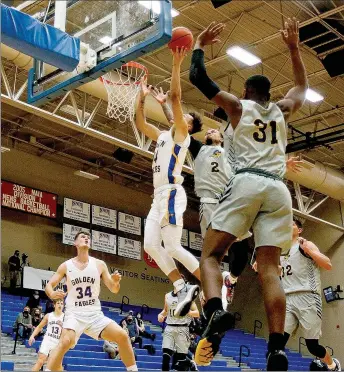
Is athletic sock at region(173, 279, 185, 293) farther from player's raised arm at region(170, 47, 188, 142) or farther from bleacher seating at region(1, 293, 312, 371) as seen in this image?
bleacher seating at region(1, 293, 312, 371)

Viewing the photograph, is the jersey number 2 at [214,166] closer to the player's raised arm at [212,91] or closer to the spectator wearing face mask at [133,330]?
the player's raised arm at [212,91]

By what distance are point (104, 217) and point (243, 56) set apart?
8.66 metres

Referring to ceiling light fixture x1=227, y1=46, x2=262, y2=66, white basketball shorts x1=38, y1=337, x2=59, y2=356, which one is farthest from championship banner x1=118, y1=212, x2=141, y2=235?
white basketball shorts x1=38, y1=337, x2=59, y2=356

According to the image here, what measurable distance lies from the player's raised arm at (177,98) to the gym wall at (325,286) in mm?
19202

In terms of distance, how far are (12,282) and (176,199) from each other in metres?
14.4

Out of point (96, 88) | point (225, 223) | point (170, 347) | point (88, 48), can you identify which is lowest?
point (170, 347)

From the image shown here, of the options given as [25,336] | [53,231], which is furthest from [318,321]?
[53,231]

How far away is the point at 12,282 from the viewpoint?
1917cm

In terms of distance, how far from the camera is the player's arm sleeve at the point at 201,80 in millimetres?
4020

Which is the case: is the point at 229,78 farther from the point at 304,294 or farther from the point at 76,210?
the point at 304,294

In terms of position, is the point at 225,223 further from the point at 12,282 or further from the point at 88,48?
the point at 12,282

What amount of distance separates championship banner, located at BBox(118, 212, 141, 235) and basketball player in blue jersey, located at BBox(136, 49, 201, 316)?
52.6 feet

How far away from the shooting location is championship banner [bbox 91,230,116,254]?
20953mm

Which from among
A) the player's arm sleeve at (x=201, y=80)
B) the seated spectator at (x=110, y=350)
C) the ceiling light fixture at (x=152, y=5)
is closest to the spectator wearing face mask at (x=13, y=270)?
the seated spectator at (x=110, y=350)
